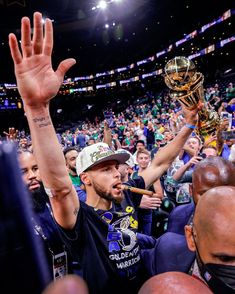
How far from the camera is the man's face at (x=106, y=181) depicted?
1910mm

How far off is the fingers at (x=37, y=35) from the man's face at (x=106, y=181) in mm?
906

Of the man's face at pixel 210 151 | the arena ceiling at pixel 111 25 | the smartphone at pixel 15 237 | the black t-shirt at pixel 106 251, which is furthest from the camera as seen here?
the arena ceiling at pixel 111 25

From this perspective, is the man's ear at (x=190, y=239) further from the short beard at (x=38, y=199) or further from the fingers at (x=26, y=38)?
the fingers at (x=26, y=38)

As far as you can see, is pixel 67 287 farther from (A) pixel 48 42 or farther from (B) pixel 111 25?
(B) pixel 111 25

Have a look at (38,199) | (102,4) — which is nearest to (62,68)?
(38,199)

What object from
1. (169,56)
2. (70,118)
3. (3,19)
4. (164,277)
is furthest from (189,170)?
(70,118)

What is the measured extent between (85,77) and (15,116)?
38.5ft

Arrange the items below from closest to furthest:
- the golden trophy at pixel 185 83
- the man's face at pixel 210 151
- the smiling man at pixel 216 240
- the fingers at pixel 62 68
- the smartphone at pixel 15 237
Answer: the smartphone at pixel 15 237 < the smiling man at pixel 216 240 < the fingers at pixel 62 68 < the golden trophy at pixel 185 83 < the man's face at pixel 210 151

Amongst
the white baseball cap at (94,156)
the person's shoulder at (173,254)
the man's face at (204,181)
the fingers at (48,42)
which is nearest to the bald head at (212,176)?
the man's face at (204,181)

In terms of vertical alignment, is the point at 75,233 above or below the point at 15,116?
below

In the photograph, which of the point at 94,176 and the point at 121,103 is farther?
the point at 121,103

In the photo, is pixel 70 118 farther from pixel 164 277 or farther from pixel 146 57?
pixel 164 277

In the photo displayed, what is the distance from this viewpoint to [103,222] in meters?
1.66

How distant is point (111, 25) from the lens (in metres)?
29.7
